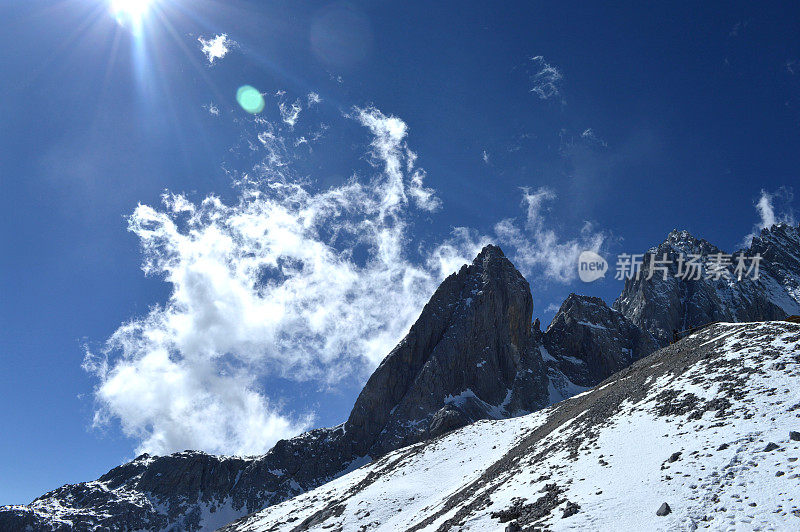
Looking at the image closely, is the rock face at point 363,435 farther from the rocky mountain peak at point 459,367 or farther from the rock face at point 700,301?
the rock face at point 700,301

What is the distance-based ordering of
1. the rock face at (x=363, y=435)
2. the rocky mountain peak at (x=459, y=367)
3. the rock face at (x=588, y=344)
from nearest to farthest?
1. the rocky mountain peak at (x=459, y=367)
2. the rock face at (x=363, y=435)
3. the rock face at (x=588, y=344)

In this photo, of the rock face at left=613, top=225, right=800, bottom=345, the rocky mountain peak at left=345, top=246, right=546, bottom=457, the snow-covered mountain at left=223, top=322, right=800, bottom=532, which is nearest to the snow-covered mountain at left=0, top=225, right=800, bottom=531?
the rocky mountain peak at left=345, top=246, right=546, bottom=457

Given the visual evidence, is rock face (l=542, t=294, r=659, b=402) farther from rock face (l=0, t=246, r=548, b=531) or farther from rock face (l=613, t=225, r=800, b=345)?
rock face (l=613, t=225, r=800, b=345)

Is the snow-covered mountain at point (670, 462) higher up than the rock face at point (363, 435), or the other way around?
the rock face at point (363, 435)

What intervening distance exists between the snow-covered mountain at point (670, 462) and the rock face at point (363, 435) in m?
87.3

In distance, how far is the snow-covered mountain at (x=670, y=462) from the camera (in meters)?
13.4

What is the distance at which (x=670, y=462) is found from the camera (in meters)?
16.7

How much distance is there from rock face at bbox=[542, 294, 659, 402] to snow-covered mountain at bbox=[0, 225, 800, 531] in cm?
42

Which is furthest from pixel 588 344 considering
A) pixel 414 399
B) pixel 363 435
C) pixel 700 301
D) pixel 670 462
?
pixel 670 462

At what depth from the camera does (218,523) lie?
396ft

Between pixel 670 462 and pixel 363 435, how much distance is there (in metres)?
121

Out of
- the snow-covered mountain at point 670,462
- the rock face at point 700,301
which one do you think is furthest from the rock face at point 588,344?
the snow-covered mountain at point 670,462

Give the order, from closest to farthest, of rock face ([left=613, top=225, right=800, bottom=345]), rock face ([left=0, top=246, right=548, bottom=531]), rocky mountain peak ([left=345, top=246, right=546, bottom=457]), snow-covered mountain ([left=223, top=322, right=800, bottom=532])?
snow-covered mountain ([left=223, top=322, right=800, bottom=532]), rocky mountain peak ([left=345, top=246, right=546, bottom=457]), rock face ([left=0, top=246, right=548, bottom=531]), rock face ([left=613, top=225, right=800, bottom=345])

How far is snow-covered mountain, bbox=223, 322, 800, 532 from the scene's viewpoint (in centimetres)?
1341
